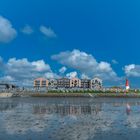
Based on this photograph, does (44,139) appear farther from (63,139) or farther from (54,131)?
(54,131)

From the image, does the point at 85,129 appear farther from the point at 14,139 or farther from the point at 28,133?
the point at 14,139

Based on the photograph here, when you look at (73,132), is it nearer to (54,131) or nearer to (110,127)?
(54,131)

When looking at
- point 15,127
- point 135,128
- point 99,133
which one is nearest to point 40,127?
point 15,127

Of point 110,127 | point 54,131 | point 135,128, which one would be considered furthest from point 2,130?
point 135,128

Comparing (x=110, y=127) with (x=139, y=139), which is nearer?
(x=139, y=139)

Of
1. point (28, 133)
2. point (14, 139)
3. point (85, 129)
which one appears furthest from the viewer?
point (85, 129)

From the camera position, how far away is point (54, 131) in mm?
30094

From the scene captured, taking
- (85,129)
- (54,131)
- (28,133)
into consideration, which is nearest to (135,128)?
(85,129)

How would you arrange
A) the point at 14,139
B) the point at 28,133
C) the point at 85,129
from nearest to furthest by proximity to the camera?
1. the point at 14,139
2. the point at 28,133
3. the point at 85,129

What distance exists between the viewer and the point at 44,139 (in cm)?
2581

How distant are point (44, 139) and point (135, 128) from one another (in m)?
10.1

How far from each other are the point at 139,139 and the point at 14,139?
350 inches

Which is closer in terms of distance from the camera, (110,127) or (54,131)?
(54,131)

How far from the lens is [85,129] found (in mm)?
31734
